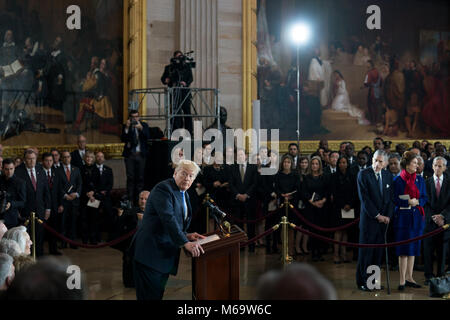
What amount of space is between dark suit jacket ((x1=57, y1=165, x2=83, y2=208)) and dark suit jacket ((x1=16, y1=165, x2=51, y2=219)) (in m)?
1.08

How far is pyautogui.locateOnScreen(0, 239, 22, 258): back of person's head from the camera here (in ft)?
16.7

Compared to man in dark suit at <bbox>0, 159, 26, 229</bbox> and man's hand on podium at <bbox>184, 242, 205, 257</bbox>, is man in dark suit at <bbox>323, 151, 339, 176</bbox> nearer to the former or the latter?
man in dark suit at <bbox>0, 159, 26, 229</bbox>

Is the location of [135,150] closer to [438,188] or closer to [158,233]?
[438,188]

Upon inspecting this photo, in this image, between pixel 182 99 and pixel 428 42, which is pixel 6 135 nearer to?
pixel 182 99

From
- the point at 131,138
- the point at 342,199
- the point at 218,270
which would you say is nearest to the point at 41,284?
the point at 218,270

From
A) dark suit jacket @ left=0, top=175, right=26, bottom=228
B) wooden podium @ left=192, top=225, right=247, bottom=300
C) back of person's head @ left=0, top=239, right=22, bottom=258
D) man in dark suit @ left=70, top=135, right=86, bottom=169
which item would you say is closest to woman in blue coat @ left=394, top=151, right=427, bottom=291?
wooden podium @ left=192, top=225, right=247, bottom=300

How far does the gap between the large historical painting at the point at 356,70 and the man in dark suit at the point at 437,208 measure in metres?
7.87

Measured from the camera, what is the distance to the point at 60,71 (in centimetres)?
1448

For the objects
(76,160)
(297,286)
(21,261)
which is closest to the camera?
(297,286)

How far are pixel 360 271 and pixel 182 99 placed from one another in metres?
6.48

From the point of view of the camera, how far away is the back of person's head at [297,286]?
2359 millimetres

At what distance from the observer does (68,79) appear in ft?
48.1

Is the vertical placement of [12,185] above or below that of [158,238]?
above

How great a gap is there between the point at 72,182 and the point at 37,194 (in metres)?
1.51
